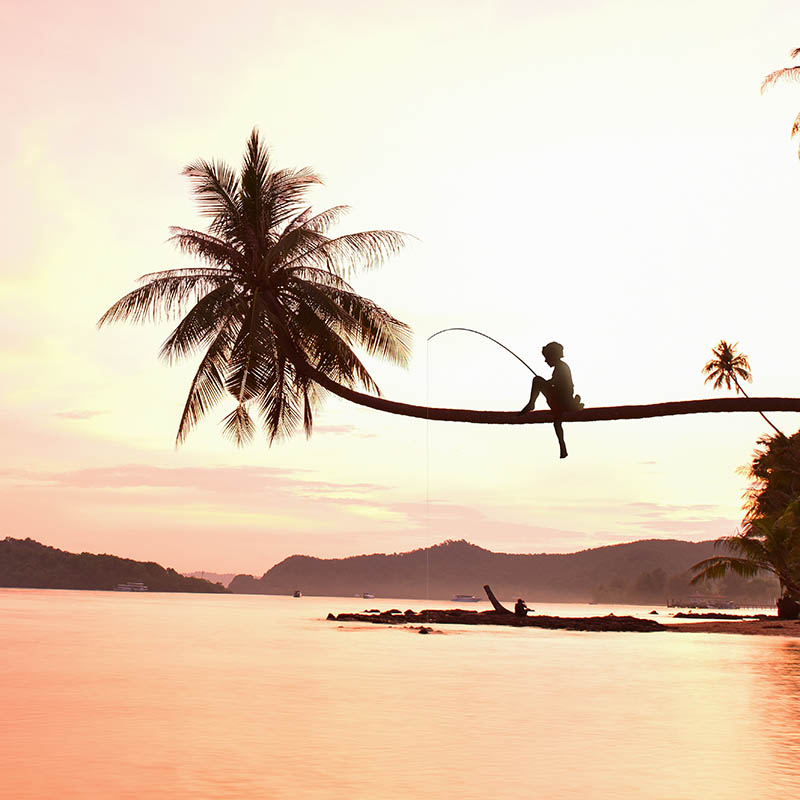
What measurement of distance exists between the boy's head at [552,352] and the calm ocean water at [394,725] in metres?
6.52

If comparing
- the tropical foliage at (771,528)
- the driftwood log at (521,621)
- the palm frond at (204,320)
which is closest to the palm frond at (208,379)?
the palm frond at (204,320)

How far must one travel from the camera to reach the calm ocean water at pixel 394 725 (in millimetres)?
14802

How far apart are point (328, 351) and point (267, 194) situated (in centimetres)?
383

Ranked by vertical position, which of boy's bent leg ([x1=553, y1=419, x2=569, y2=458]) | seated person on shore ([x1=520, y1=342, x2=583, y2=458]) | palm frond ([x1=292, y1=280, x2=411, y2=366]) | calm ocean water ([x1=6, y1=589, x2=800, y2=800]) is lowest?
calm ocean water ([x1=6, y1=589, x2=800, y2=800])

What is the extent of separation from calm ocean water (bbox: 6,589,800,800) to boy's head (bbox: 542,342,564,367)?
21.4ft

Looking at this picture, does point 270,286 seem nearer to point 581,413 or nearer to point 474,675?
point 581,413

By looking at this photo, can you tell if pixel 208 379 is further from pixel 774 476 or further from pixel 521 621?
pixel 521 621

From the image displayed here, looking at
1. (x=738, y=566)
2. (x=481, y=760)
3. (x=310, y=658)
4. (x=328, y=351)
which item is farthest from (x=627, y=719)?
(x=738, y=566)

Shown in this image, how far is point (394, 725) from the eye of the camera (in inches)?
832

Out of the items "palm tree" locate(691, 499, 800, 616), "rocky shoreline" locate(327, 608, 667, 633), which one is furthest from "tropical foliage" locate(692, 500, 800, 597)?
"rocky shoreline" locate(327, 608, 667, 633)

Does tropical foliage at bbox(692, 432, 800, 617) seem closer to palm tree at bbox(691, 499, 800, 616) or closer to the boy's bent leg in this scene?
palm tree at bbox(691, 499, 800, 616)

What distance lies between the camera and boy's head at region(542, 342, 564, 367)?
1145 centimetres

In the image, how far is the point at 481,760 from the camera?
55.8 feet

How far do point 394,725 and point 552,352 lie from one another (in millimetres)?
12287
